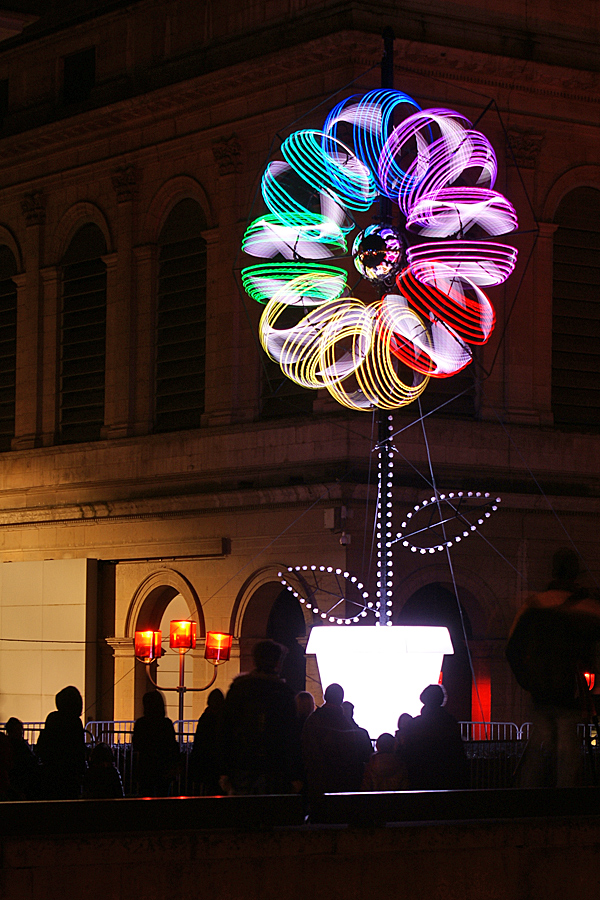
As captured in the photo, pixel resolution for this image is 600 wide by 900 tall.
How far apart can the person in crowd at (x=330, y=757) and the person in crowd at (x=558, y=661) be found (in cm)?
142

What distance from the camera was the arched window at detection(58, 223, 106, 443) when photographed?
104 ft

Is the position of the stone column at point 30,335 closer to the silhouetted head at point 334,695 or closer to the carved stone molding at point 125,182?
the carved stone molding at point 125,182

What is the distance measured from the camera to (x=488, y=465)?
1075 inches

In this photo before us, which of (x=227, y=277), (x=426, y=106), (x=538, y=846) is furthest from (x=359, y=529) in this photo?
(x=538, y=846)

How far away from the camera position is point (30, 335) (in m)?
33.0

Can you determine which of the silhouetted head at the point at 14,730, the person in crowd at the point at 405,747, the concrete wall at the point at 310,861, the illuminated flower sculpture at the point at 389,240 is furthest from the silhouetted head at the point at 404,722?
the illuminated flower sculpture at the point at 389,240

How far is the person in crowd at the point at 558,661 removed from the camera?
35.4 ft

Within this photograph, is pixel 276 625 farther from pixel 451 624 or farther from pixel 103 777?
pixel 103 777

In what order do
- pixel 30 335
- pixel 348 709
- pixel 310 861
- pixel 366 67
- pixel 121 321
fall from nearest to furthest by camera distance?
pixel 310 861 < pixel 348 709 < pixel 366 67 < pixel 121 321 < pixel 30 335

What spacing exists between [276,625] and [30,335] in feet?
31.2

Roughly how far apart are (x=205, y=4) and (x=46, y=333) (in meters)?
8.11

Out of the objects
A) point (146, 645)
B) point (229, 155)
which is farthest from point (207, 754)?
point (229, 155)

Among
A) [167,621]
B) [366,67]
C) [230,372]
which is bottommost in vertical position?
[167,621]

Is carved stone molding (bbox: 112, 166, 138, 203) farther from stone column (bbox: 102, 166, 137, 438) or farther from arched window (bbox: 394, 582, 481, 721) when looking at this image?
arched window (bbox: 394, 582, 481, 721)
